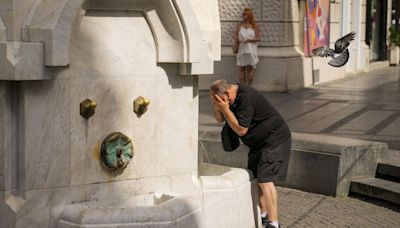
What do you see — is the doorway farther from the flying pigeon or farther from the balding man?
the balding man

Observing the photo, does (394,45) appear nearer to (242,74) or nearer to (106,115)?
(242,74)

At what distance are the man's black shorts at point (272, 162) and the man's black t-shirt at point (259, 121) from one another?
1.7 inches

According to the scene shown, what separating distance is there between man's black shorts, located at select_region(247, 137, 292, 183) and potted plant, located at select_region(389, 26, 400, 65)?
22.9 m

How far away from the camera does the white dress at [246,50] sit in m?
15.7

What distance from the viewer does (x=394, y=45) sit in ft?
93.9

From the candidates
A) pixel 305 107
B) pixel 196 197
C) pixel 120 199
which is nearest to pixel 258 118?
pixel 196 197

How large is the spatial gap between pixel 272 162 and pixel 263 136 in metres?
0.22

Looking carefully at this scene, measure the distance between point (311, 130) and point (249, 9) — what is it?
526 centimetres

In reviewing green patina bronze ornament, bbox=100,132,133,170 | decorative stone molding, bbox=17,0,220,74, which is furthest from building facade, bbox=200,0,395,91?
green patina bronze ornament, bbox=100,132,133,170

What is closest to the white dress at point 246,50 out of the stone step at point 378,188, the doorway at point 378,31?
the stone step at point 378,188

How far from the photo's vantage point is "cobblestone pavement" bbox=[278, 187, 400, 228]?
6957 millimetres

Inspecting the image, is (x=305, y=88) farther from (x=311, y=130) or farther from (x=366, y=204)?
(x=366, y=204)

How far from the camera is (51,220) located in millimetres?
5117

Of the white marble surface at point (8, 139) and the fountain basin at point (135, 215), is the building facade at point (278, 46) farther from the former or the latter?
the white marble surface at point (8, 139)
